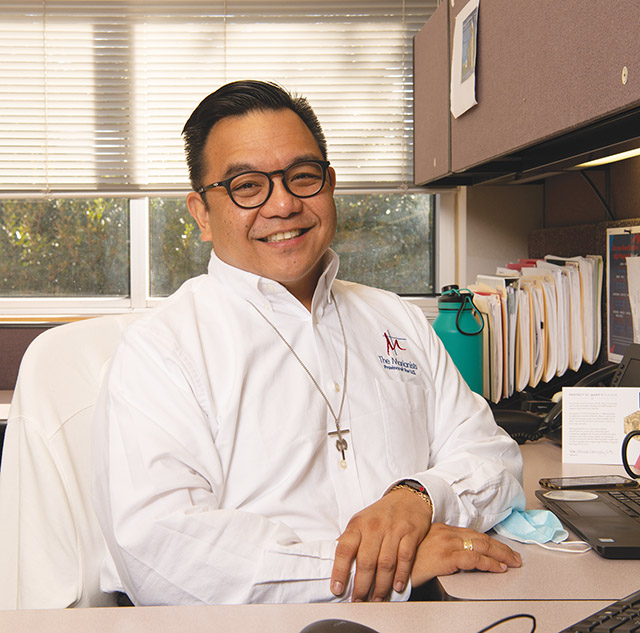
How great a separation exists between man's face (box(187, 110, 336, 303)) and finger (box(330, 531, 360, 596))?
0.46 m

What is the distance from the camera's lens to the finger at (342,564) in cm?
96

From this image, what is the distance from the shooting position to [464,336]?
1.90 meters

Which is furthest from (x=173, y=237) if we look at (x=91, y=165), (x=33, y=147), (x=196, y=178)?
(x=196, y=178)

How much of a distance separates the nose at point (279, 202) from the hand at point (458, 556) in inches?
22.2

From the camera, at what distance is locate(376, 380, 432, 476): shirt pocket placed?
1202 millimetres

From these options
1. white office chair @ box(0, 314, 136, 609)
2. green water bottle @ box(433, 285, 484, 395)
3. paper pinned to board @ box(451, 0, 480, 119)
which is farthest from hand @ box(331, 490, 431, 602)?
paper pinned to board @ box(451, 0, 480, 119)

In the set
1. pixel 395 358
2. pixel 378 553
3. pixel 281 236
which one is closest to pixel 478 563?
pixel 378 553

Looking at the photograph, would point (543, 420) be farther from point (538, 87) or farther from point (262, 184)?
point (262, 184)

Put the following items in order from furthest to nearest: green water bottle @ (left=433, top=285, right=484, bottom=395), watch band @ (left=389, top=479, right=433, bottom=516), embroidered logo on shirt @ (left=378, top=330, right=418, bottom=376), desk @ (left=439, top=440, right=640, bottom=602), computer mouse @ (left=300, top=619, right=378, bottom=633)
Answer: green water bottle @ (left=433, top=285, right=484, bottom=395), embroidered logo on shirt @ (left=378, top=330, right=418, bottom=376), watch band @ (left=389, top=479, right=433, bottom=516), desk @ (left=439, top=440, right=640, bottom=602), computer mouse @ (left=300, top=619, right=378, bottom=633)

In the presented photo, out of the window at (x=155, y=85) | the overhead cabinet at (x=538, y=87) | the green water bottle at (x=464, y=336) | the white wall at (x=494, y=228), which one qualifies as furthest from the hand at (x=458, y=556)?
the window at (x=155, y=85)

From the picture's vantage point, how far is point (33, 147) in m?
2.57

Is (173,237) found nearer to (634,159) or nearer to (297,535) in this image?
(634,159)

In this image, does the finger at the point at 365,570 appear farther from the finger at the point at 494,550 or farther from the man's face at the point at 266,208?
the man's face at the point at 266,208

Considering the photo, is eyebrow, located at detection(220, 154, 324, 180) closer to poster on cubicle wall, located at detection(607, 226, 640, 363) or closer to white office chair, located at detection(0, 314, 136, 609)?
white office chair, located at detection(0, 314, 136, 609)
